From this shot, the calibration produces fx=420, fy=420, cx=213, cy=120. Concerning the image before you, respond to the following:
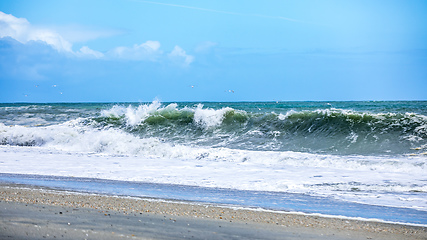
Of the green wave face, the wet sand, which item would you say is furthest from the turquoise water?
the wet sand

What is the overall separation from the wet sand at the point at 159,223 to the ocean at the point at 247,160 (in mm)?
694

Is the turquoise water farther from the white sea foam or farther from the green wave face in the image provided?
the white sea foam

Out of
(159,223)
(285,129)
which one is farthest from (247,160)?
(159,223)

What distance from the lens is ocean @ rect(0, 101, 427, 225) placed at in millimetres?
6777

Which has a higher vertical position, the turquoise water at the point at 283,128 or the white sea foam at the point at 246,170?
the turquoise water at the point at 283,128

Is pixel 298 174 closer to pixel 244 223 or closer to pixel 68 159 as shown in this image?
pixel 244 223

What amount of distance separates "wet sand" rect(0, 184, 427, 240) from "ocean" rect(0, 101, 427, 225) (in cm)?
69

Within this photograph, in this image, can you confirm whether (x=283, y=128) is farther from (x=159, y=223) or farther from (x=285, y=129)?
(x=159, y=223)

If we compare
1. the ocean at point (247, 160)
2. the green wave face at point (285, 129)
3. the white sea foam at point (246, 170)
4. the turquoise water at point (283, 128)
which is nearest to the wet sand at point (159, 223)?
the ocean at point (247, 160)

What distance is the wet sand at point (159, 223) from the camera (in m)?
3.87

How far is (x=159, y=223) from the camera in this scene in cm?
438

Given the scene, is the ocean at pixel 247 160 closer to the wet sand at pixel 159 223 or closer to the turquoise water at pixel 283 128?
the turquoise water at pixel 283 128

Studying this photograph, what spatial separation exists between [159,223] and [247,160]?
24.4 ft

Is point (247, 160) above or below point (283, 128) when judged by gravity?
below
